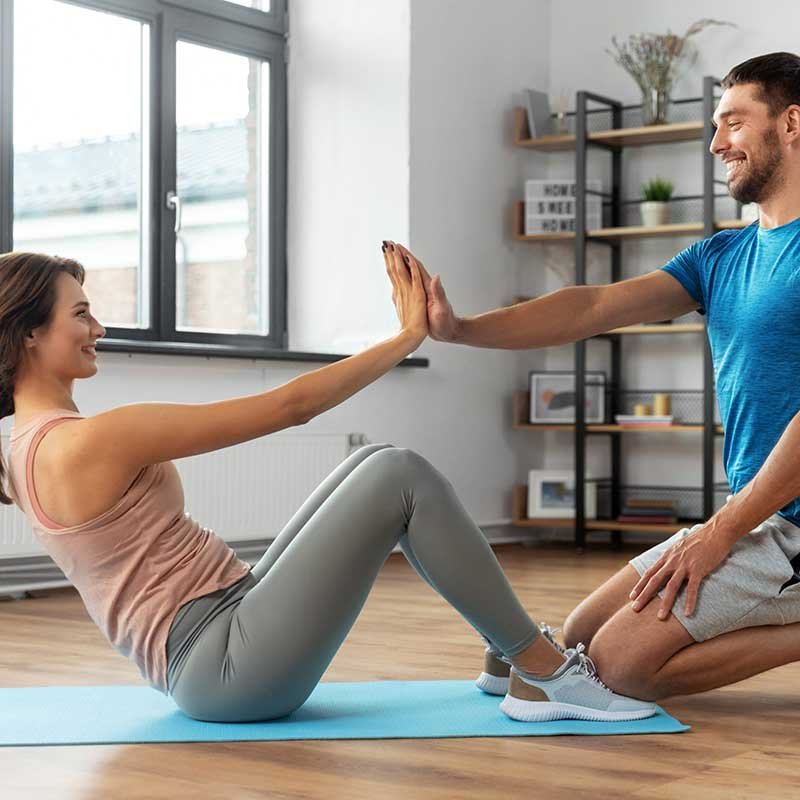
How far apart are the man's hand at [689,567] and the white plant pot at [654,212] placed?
3.61 meters

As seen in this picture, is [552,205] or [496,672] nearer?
[496,672]

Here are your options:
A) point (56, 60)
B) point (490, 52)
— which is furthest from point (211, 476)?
point (490, 52)

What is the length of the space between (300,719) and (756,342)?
103 centimetres

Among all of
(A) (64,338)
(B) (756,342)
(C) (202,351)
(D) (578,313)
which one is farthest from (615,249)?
(A) (64,338)

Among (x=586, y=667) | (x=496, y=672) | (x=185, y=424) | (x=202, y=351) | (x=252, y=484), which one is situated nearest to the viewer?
(x=185, y=424)

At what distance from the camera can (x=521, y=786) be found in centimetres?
190

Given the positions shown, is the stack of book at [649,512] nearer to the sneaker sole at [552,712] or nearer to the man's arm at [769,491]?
the man's arm at [769,491]

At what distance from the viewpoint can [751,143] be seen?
2613mm

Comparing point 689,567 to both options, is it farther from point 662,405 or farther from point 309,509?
point 662,405

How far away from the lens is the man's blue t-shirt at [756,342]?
2508mm

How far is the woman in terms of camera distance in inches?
80.2

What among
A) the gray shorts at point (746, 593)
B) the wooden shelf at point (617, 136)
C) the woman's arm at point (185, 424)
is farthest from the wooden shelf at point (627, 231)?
the woman's arm at point (185, 424)

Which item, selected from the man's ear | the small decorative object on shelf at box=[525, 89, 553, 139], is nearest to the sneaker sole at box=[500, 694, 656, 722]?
the man's ear

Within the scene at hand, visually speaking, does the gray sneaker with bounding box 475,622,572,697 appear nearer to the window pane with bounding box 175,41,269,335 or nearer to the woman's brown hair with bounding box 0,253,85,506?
the woman's brown hair with bounding box 0,253,85,506
